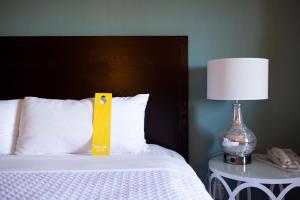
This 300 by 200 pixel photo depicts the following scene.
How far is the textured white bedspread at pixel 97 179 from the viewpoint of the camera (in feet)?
2.72

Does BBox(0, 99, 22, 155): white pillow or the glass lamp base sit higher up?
BBox(0, 99, 22, 155): white pillow

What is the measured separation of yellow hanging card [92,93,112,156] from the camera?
1.37 meters

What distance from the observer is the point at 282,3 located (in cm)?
178

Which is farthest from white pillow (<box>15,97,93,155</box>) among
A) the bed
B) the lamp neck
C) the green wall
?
the lamp neck

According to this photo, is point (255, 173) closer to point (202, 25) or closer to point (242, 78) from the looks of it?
point (242, 78)

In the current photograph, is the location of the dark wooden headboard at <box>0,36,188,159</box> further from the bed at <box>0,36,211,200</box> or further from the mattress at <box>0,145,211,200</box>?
the mattress at <box>0,145,211,200</box>

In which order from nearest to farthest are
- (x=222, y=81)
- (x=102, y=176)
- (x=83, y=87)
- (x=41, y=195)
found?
(x=41, y=195) → (x=102, y=176) → (x=222, y=81) → (x=83, y=87)

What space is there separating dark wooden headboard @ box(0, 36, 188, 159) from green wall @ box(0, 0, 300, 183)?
0.31ft

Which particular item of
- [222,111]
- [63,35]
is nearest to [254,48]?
[222,111]

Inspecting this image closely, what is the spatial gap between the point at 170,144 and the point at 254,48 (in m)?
0.91

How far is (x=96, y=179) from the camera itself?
3.13 feet

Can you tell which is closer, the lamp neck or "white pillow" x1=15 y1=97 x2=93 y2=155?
"white pillow" x1=15 y1=97 x2=93 y2=155

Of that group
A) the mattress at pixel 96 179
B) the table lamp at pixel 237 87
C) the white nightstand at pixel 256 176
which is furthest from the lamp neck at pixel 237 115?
the mattress at pixel 96 179

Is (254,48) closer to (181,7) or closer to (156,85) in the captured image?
(181,7)
